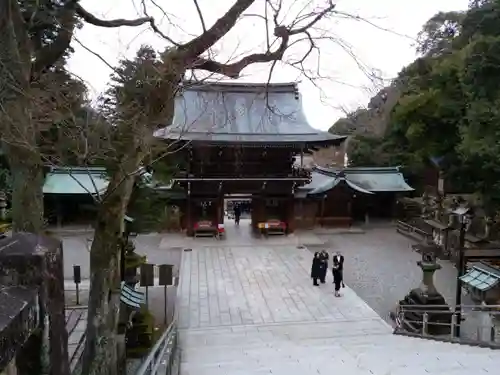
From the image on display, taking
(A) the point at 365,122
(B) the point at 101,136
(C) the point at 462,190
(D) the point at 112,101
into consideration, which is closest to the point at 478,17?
(C) the point at 462,190

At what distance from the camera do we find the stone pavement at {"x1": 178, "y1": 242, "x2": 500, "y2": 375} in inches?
270

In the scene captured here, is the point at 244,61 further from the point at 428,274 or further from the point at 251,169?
the point at 251,169

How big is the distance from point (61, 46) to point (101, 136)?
1.50 meters

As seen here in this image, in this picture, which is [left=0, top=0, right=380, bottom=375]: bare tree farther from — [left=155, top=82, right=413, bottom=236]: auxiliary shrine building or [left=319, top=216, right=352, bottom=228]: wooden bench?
[left=319, top=216, right=352, bottom=228]: wooden bench

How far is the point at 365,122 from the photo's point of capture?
3120 centimetres

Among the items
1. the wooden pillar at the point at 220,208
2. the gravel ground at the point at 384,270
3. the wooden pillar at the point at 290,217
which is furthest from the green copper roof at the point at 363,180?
the wooden pillar at the point at 220,208

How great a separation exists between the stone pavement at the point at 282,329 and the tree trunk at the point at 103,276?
1711mm

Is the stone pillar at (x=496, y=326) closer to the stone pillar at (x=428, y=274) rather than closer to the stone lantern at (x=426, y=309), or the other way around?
the stone lantern at (x=426, y=309)

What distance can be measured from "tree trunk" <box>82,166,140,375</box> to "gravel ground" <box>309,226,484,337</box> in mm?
8294

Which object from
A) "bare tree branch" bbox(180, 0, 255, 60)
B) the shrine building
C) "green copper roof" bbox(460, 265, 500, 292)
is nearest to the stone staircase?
"green copper roof" bbox(460, 265, 500, 292)

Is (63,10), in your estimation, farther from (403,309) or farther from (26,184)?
(403,309)

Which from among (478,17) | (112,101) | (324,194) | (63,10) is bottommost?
(324,194)

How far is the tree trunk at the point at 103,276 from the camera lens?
18.8 feet

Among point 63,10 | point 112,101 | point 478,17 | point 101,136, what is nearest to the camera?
point 63,10
